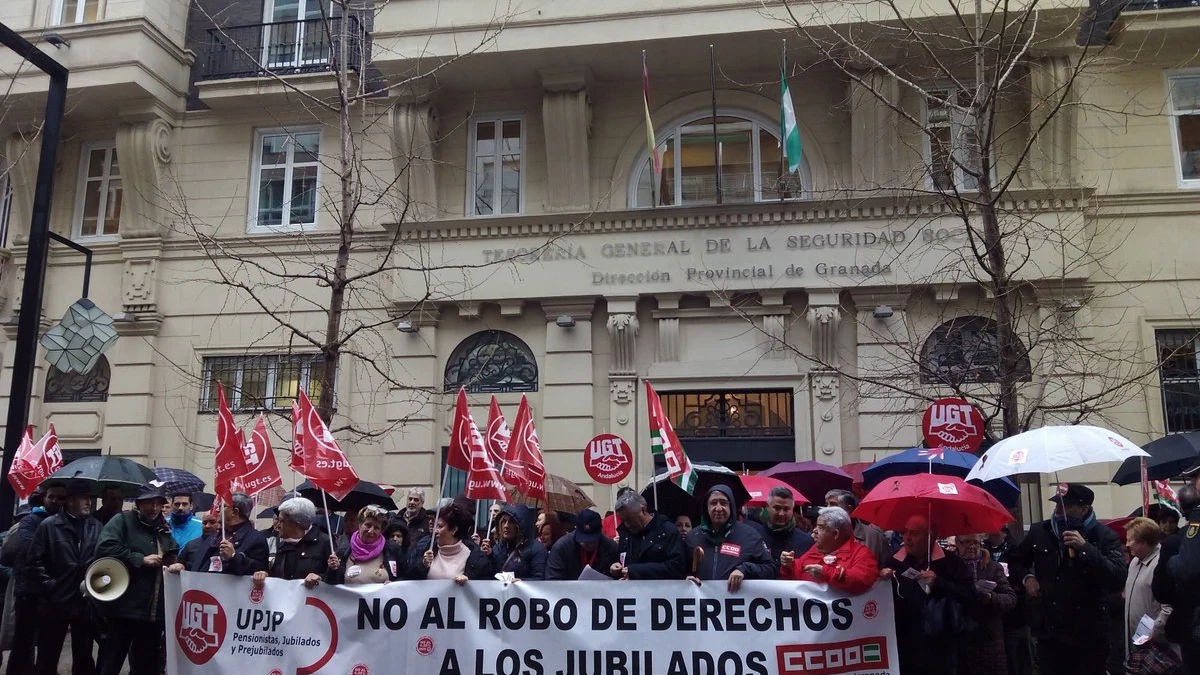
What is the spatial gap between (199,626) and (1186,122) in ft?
50.0

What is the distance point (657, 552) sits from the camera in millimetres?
7016

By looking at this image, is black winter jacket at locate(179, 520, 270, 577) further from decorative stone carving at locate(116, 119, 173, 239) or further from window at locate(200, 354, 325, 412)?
decorative stone carving at locate(116, 119, 173, 239)

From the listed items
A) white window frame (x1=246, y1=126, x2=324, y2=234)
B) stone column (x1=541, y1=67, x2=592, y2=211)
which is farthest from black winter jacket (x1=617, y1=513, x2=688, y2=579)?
white window frame (x1=246, y1=126, x2=324, y2=234)

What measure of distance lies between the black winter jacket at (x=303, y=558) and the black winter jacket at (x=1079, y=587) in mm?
5478

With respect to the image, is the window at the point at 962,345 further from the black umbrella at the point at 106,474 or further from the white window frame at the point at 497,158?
the black umbrella at the point at 106,474

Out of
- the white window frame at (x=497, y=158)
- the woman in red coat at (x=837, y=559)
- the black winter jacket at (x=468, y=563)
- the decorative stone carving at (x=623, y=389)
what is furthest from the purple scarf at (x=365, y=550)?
the white window frame at (x=497, y=158)

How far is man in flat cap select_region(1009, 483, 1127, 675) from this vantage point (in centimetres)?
695

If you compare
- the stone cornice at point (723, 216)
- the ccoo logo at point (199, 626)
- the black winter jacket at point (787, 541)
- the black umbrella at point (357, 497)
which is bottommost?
the ccoo logo at point (199, 626)

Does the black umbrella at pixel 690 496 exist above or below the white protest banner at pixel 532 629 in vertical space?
above

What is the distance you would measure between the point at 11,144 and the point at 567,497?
1384 centimetres

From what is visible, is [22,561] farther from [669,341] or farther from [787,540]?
[669,341]

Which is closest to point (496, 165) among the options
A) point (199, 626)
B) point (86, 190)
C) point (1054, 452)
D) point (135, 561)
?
point (86, 190)

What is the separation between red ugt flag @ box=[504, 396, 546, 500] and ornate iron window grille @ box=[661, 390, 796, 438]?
630 centimetres

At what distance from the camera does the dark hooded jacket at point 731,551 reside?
675 centimetres
